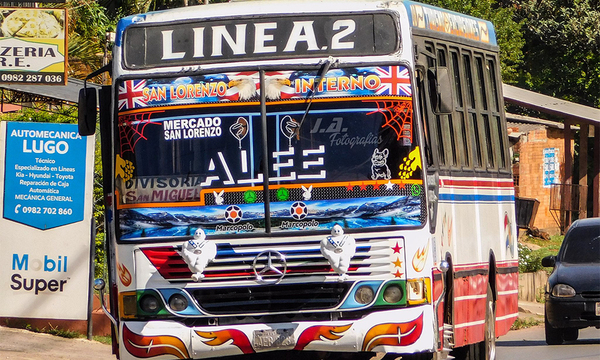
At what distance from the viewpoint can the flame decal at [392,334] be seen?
720 centimetres

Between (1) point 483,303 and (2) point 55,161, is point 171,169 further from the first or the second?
(2) point 55,161

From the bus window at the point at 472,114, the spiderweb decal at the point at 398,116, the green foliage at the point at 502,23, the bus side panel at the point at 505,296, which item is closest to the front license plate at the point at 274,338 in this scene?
the spiderweb decal at the point at 398,116

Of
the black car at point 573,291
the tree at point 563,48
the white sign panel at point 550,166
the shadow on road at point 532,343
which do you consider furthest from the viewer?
the tree at point 563,48

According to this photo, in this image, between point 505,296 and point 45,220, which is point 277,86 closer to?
point 505,296

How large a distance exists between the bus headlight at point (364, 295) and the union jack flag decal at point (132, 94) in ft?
6.54

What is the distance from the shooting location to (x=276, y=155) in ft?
24.0

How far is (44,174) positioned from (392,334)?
6.60 meters

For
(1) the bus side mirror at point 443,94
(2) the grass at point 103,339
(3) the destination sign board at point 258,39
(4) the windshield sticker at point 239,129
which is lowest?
(2) the grass at point 103,339

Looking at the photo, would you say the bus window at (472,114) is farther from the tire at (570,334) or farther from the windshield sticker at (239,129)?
the tire at (570,334)

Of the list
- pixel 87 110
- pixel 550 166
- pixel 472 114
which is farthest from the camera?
pixel 550 166

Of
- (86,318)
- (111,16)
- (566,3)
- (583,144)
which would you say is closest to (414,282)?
(86,318)

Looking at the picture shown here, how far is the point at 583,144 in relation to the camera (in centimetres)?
3256

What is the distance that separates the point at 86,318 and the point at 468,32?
5689mm

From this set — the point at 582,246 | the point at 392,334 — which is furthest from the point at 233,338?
the point at 582,246
